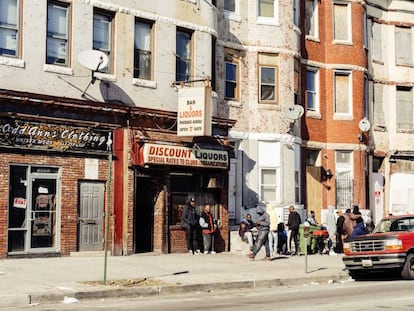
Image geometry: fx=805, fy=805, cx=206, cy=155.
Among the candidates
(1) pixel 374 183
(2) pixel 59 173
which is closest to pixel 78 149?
(2) pixel 59 173

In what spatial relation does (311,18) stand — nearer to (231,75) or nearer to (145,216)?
(231,75)

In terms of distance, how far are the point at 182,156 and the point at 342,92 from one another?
11.4 metres

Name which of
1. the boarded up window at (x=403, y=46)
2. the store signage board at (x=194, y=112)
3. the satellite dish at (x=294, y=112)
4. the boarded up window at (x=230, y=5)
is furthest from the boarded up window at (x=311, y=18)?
the store signage board at (x=194, y=112)

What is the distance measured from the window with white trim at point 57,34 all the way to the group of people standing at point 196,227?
6418 millimetres

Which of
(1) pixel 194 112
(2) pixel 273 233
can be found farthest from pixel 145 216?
(2) pixel 273 233

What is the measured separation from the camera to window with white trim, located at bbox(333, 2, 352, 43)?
35.2m

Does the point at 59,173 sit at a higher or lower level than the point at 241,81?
lower

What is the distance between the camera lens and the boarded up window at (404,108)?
1502 inches

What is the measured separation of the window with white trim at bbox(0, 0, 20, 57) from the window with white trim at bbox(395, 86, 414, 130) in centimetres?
2111

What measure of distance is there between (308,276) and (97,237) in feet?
22.4

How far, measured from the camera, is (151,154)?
25109mm

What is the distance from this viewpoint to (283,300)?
16.1 meters

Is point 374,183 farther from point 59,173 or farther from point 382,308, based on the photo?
point 382,308

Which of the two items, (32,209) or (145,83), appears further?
(145,83)
